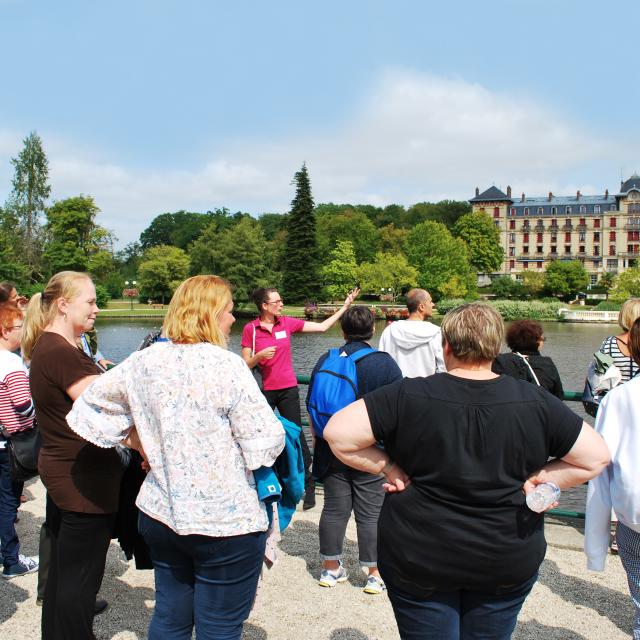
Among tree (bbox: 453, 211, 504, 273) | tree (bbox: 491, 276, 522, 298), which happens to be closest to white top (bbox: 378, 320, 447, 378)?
tree (bbox: 491, 276, 522, 298)

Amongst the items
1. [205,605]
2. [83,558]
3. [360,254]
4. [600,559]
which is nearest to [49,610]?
[83,558]

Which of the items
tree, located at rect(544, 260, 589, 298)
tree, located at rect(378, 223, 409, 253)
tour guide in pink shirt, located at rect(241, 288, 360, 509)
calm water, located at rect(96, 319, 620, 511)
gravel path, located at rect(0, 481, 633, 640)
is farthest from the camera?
tree, located at rect(378, 223, 409, 253)

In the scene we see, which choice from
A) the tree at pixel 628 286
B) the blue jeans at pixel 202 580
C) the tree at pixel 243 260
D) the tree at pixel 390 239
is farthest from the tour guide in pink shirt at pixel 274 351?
the tree at pixel 390 239

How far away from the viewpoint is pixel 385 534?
7.66ft

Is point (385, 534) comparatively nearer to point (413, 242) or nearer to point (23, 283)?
point (23, 283)

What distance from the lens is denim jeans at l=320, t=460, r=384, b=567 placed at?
4.31m

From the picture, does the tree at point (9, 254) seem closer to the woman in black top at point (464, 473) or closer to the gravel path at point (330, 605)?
the gravel path at point (330, 605)

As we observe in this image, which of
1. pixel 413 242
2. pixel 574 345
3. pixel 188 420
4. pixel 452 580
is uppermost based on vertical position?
pixel 413 242

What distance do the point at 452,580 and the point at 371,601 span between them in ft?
6.74

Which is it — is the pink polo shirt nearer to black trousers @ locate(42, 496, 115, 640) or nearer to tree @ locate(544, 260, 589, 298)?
black trousers @ locate(42, 496, 115, 640)

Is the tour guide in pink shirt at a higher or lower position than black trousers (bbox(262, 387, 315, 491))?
higher

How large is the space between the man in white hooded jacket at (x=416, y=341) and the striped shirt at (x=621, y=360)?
1.46 m

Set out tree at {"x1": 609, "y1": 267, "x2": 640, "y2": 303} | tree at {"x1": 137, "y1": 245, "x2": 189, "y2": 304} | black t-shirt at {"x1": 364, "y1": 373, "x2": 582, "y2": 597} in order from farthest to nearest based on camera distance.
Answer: tree at {"x1": 137, "y1": 245, "x2": 189, "y2": 304}
tree at {"x1": 609, "y1": 267, "x2": 640, "y2": 303}
black t-shirt at {"x1": 364, "y1": 373, "x2": 582, "y2": 597}

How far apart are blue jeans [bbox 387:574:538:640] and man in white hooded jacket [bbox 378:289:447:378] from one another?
3405 millimetres
